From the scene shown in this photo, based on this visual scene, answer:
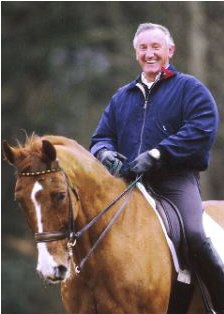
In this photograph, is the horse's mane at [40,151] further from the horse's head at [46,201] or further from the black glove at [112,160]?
the black glove at [112,160]

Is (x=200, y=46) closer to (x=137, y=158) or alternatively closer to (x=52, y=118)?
(x=52, y=118)

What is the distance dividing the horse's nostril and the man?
1204mm

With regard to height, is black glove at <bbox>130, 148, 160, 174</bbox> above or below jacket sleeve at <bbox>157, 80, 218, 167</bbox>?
below

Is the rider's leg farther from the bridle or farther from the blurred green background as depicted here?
the blurred green background

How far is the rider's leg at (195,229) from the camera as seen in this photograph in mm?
7426

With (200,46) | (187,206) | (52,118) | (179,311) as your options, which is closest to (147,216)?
(187,206)

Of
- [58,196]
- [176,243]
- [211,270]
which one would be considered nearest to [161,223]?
[176,243]

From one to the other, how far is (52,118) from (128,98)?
1470 centimetres

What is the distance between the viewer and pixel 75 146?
7.26 metres

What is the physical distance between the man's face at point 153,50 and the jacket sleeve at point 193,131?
1.28ft

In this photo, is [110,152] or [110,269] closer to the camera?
[110,269]

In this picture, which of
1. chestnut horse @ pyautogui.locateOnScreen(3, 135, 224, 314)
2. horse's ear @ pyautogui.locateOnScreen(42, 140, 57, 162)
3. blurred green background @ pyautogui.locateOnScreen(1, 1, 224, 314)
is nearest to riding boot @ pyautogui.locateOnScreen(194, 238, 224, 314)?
chestnut horse @ pyautogui.locateOnScreen(3, 135, 224, 314)

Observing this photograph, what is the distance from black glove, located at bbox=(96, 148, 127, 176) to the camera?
7609mm

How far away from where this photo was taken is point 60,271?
658cm
